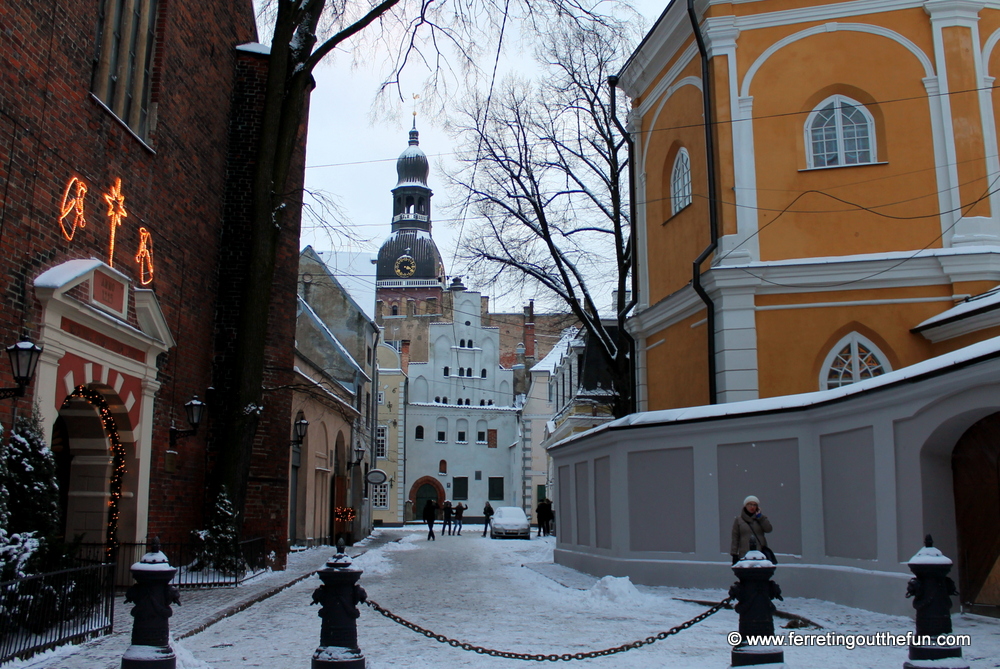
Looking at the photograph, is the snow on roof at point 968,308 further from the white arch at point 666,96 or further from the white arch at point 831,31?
the white arch at point 666,96

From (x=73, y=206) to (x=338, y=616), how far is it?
23.0 feet

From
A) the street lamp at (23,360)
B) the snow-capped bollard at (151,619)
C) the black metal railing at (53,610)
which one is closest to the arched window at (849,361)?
the black metal railing at (53,610)

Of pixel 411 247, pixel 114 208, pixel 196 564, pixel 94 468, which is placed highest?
pixel 411 247

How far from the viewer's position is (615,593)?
12.1 m

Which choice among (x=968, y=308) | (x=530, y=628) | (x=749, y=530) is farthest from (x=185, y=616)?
(x=968, y=308)

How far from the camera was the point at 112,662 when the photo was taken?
803cm

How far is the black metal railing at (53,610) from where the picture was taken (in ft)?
26.1

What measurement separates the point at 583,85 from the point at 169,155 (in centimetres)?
1336

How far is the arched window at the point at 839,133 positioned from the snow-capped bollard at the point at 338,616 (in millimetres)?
11971

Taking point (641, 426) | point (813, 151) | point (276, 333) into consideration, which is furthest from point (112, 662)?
point (813, 151)

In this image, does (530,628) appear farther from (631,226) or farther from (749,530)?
(631,226)

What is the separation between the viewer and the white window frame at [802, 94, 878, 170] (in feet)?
51.3

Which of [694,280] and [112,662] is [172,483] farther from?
[694,280]

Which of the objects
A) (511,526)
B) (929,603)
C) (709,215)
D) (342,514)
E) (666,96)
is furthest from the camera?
(511,526)
